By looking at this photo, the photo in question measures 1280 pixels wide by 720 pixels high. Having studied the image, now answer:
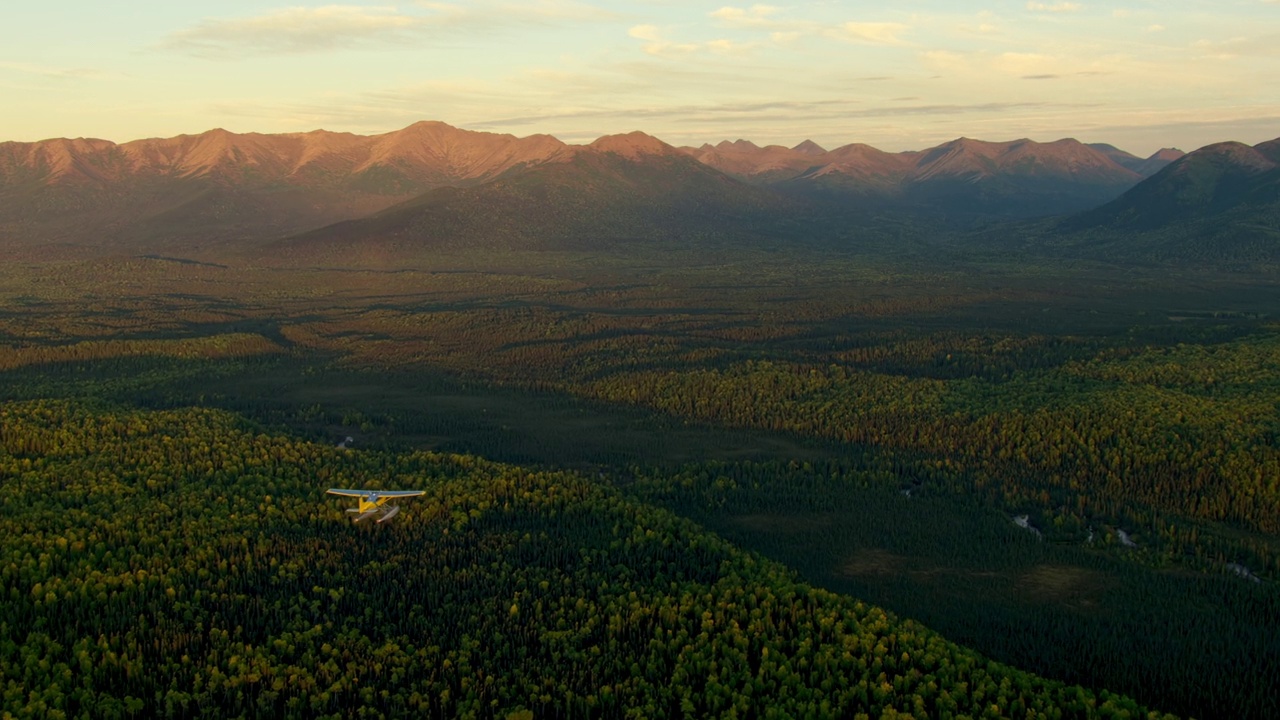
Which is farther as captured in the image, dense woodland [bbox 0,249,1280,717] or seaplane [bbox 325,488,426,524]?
seaplane [bbox 325,488,426,524]

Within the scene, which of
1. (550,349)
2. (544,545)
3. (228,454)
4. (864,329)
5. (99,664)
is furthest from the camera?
(864,329)

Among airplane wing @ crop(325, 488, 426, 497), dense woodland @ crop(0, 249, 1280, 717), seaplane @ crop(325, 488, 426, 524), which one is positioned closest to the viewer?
dense woodland @ crop(0, 249, 1280, 717)

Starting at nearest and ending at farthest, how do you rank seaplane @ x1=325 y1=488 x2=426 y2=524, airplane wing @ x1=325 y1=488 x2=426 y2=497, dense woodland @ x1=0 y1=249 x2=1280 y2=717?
dense woodland @ x1=0 y1=249 x2=1280 y2=717
seaplane @ x1=325 y1=488 x2=426 y2=524
airplane wing @ x1=325 y1=488 x2=426 y2=497

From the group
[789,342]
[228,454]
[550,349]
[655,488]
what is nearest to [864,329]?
[789,342]

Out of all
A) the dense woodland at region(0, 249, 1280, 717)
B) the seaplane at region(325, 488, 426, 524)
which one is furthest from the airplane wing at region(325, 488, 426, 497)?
the dense woodland at region(0, 249, 1280, 717)

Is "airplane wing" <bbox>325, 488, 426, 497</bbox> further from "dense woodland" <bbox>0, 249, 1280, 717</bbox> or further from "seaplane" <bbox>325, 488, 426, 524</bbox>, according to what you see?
"dense woodland" <bbox>0, 249, 1280, 717</bbox>

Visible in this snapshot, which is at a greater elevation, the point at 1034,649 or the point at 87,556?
the point at 87,556

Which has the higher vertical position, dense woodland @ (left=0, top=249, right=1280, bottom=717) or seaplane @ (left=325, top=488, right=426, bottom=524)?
seaplane @ (left=325, top=488, right=426, bottom=524)

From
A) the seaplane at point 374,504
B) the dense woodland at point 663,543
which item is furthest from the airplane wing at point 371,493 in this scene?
the dense woodland at point 663,543

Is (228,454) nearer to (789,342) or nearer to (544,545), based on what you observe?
(544,545)
